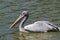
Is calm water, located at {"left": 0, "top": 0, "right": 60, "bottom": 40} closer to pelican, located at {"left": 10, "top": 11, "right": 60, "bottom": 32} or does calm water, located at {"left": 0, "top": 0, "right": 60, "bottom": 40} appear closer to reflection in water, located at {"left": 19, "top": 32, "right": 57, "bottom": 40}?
reflection in water, located at {"left": 19, "top": 32, "right": 57, "bottom": 40}

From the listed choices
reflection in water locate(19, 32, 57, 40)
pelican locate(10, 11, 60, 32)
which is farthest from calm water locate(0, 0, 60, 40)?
pelican locate(10, 11, 60, 32)

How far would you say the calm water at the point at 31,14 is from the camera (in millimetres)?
13773

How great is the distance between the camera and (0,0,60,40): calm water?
13.8 meters

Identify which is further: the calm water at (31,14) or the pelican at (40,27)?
the pelican at (40,27)

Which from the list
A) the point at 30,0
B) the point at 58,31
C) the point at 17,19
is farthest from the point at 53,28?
the point at 30,0

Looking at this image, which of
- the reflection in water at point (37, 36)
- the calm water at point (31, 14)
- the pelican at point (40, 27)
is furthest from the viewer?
the pelican at point (40, 27)

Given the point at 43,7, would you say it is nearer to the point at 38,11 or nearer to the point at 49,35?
the point at 38,11

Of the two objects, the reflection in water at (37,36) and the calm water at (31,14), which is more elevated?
the calm water at (31,14)

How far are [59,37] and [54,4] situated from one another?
4425 millimetres

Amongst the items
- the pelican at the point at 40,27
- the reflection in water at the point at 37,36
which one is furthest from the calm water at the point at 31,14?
the pelican at the point at 40,27

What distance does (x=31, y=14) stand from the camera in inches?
631

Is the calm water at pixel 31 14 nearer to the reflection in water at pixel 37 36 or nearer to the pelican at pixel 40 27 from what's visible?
the reflection in water at pixel 37 36

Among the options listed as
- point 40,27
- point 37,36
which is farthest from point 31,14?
point 37,36

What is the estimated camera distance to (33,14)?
52.6 feet
